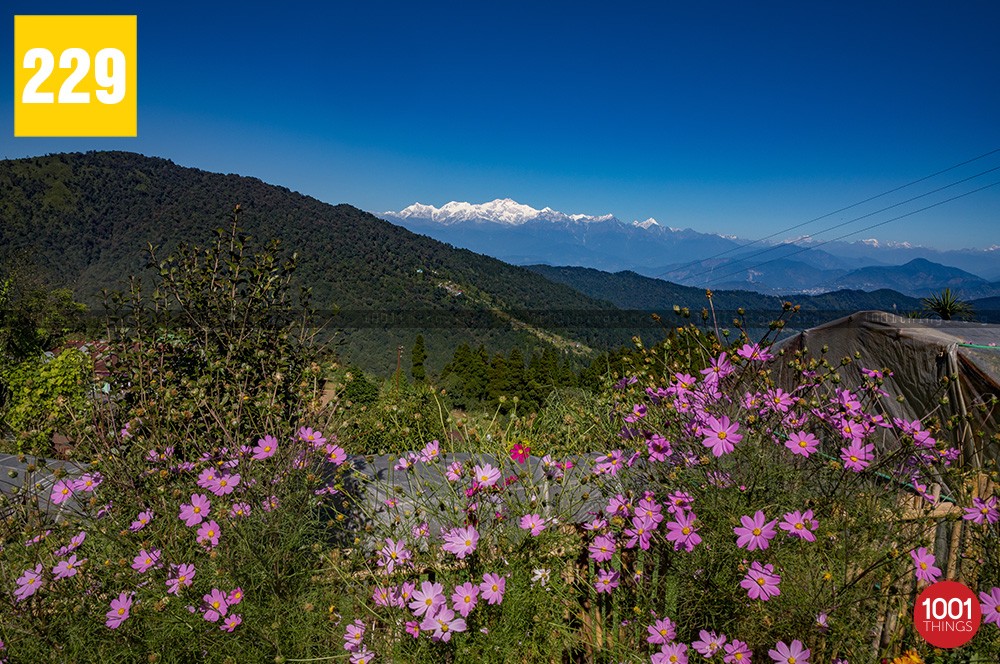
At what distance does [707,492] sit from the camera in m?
1.67

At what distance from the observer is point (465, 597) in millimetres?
1443

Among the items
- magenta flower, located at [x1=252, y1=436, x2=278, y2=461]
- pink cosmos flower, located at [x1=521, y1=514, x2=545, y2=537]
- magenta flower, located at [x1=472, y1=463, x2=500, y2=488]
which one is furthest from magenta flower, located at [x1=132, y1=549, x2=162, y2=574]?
pink cosmos flower, located at [x1=521, y1=514, x2=545, y2=537]

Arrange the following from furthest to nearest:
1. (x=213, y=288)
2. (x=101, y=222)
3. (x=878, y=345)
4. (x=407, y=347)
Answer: (x=101, y=222)
(x=407, y=347)
(x=878, y=345)
(x=213, y=288)

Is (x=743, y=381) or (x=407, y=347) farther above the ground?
(x=743, y=381)

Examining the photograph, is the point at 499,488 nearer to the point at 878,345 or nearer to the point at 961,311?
the point at 878,345

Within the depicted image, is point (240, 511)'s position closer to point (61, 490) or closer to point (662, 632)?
point (61, 490)

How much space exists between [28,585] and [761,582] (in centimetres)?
216

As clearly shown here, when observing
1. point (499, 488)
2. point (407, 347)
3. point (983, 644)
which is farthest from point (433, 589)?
point (407, 347)

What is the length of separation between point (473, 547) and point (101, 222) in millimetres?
98956

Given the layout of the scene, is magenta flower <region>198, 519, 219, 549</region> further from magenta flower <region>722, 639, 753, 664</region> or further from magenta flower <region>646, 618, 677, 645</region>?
magenta flower <region>722, 639, 753, 664</region>

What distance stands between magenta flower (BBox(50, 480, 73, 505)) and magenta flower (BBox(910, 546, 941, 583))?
2.82m

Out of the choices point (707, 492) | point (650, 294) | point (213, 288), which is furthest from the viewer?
point (650, 294)

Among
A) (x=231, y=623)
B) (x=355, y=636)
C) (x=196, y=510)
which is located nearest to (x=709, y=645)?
(x=355, y=636)

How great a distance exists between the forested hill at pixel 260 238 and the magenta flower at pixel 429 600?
176ft
